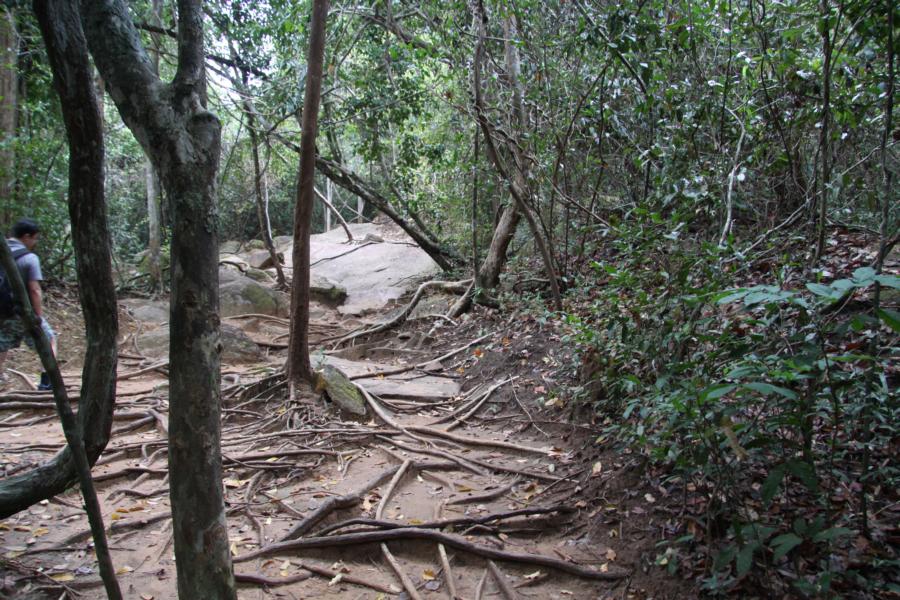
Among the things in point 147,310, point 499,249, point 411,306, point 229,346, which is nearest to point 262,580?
point 229,346

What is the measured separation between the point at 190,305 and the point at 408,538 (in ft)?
6.93

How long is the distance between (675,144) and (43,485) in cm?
518

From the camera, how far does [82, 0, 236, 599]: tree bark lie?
217 centimetres

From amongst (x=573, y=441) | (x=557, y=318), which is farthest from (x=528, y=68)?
(x=573, y=441)

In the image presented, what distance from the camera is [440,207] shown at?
1198 centimetres

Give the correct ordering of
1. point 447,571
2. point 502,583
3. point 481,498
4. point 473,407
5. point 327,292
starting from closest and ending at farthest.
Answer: point 502,583, point 447,571, point 481,498, point 473,407, point 327,292

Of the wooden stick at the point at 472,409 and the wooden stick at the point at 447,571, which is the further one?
the wooden stick at the point at 472,409

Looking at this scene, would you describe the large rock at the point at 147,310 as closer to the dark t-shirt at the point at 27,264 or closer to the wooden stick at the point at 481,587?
the dark t-shirt at the point at 27,264

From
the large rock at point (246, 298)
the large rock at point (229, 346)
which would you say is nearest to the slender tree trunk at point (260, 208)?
the large rock at point (246, 298)

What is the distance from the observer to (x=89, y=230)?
95.2 inches

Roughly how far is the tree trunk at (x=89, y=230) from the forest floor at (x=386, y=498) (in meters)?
1.23

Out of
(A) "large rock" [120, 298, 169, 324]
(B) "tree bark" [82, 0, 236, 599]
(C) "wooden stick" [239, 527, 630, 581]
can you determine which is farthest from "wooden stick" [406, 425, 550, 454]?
(A) "large rock" [120, 298, 169, 324]

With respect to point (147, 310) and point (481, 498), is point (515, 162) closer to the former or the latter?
point (481, 498)

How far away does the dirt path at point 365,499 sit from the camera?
3.21 meters
